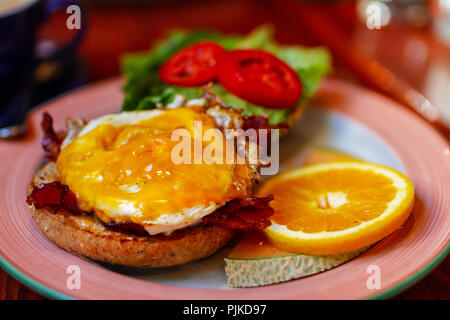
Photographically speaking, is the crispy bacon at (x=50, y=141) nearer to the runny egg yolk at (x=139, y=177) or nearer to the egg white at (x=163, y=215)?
the runny egg yolk at (x=139, y=177)

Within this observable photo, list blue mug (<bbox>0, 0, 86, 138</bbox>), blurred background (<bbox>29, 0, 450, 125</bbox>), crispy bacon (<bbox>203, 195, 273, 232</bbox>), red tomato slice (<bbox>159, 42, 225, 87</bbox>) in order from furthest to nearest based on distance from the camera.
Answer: blurred background (<bbox>29, 0, 450, 125</bbox>), blue mug (<bbox>0, 0, 86, 138</bbox>), red tomato slice (<bbox>159, 42, 225, 87</bbox>), crispy bacon (<bbox>203, 195, 273, 232</bbox>)

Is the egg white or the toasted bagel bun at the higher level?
the egg white

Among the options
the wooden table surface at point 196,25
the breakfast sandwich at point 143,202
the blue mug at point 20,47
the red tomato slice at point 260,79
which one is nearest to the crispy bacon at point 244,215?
the breakfast sandwich at point 143,202

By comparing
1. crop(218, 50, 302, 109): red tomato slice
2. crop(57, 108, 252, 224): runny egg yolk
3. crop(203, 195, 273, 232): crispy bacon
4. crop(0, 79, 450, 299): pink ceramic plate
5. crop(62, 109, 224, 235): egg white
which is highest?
crop(218, 50, 302, 109): red tomato slice

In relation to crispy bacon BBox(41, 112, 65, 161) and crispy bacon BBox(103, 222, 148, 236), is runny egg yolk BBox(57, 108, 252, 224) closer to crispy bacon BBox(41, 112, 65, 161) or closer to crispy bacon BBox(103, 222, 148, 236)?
crispy bacon BBox(103, 222, 148, 236)

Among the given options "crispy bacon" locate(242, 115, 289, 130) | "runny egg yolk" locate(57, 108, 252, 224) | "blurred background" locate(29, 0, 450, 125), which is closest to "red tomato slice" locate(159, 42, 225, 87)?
"crispy bacon" locate(242, 115, 289, 130)
